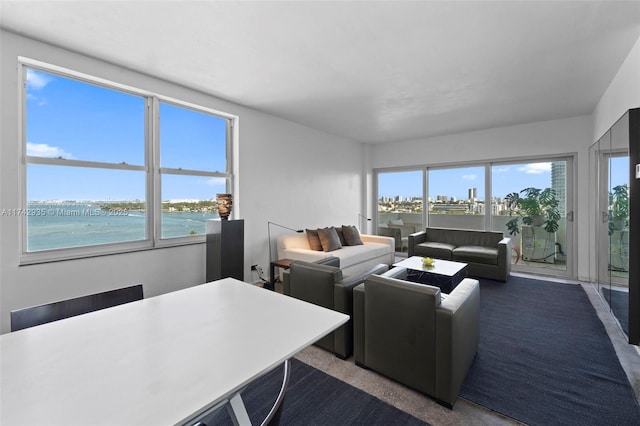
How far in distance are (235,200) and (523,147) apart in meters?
5.06

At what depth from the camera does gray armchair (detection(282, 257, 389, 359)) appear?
7.41 ft

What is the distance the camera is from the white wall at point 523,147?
446 cm

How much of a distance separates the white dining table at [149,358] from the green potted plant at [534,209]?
5289 millimetres

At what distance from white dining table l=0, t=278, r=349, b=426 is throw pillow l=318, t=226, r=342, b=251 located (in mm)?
3238

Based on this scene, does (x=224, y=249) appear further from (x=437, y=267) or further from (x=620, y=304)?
(x=620, y=304)

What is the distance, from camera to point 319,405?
179 centimetres

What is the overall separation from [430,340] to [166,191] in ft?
10.7

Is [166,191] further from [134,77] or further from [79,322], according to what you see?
[79,322]

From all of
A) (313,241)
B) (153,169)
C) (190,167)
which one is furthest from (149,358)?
(313,241)

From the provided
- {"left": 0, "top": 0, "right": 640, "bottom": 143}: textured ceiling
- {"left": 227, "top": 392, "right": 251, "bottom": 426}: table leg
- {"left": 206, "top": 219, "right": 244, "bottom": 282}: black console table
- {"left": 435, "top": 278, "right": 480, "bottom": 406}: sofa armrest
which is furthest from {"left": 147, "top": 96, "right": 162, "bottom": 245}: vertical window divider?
A: {"left": 435, "top": 278, "right": 480, "bottom": 406}: sofa armrest

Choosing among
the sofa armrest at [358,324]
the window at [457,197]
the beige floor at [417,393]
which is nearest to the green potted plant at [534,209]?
the window at [457,197]

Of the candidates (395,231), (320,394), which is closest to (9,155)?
(320,394)

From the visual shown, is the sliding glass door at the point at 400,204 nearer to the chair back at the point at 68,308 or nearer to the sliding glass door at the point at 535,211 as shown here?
the sliding glass door at the point at 535,211

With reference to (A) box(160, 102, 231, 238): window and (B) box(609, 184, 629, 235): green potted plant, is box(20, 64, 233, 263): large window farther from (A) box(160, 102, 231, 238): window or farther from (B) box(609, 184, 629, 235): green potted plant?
(B) box(609, 184, 629, 235): green potted plant
